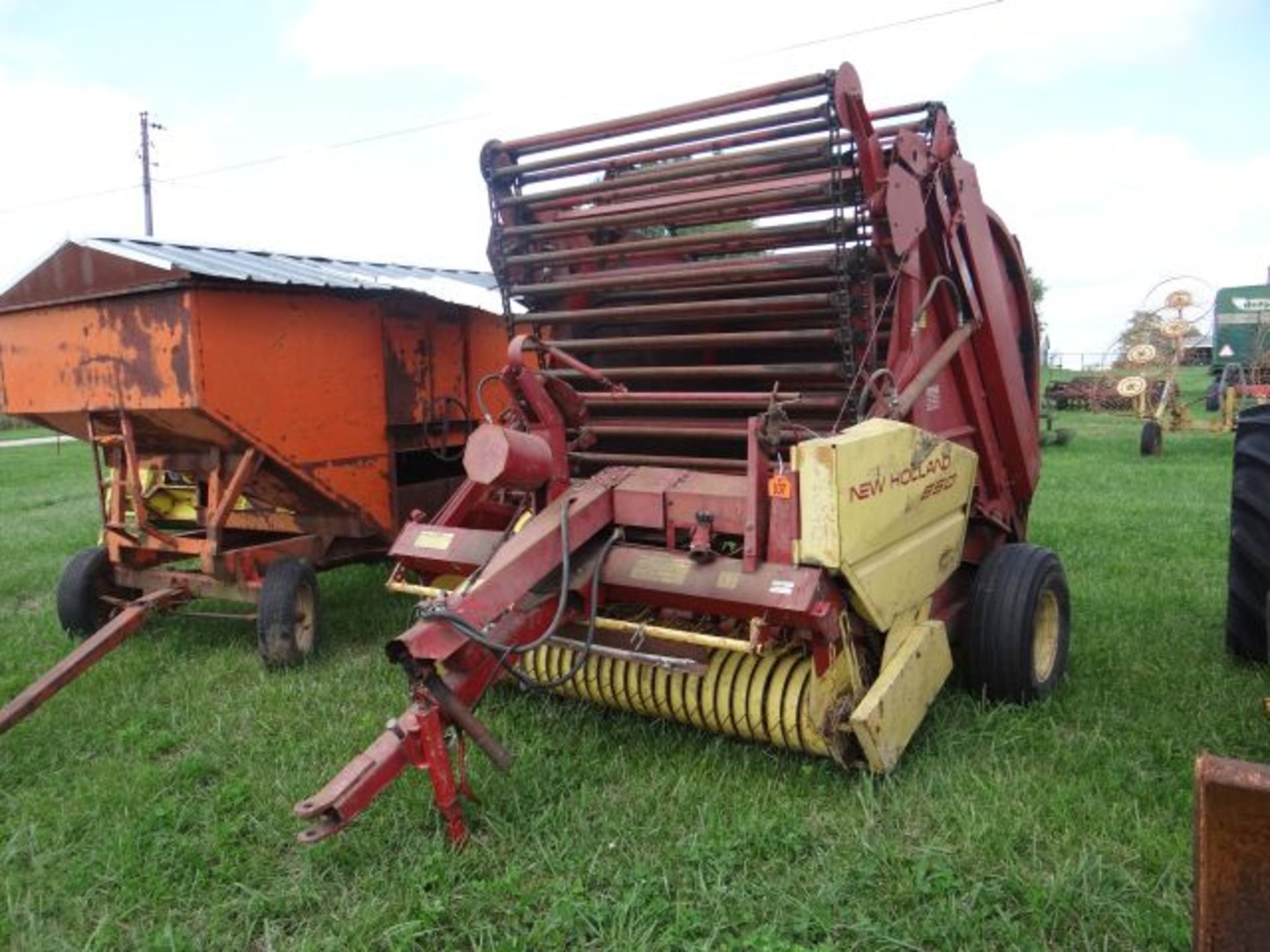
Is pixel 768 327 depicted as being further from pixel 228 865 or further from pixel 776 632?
pixel 228 865

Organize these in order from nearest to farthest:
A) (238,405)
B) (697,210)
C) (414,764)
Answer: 1. (414,764)
2. (697,210)
3. (238,405)

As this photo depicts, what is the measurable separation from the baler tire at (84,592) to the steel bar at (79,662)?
31.0 inches

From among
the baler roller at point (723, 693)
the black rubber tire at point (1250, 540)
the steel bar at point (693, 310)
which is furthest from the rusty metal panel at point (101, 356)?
the black rubber tire at point (1250, 540)

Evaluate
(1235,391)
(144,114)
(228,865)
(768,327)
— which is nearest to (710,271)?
(768,327)

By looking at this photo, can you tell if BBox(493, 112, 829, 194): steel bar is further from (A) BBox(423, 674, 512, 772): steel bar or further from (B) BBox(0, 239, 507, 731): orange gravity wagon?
(A) BBox(423, 674, 512, 772): steel bar

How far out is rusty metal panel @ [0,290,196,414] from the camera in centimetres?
468

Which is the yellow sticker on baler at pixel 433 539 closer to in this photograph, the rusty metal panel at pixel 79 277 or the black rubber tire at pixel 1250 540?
the rusty metal panel at pixel 79 277

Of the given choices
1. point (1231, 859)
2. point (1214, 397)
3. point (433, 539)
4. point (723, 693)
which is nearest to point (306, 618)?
point (433, 539)

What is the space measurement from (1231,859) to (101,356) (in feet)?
17.0

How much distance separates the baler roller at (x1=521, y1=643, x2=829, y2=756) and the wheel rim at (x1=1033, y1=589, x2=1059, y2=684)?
52.2 inches

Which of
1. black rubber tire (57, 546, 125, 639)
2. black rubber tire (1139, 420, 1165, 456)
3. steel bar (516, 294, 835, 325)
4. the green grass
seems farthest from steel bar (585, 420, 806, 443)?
black rubber tire (1139, 420, 1165, 456)

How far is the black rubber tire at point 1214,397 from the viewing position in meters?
15.1

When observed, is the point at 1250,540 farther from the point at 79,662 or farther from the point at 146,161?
the point at 146,161

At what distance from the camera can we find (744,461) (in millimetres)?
3994
